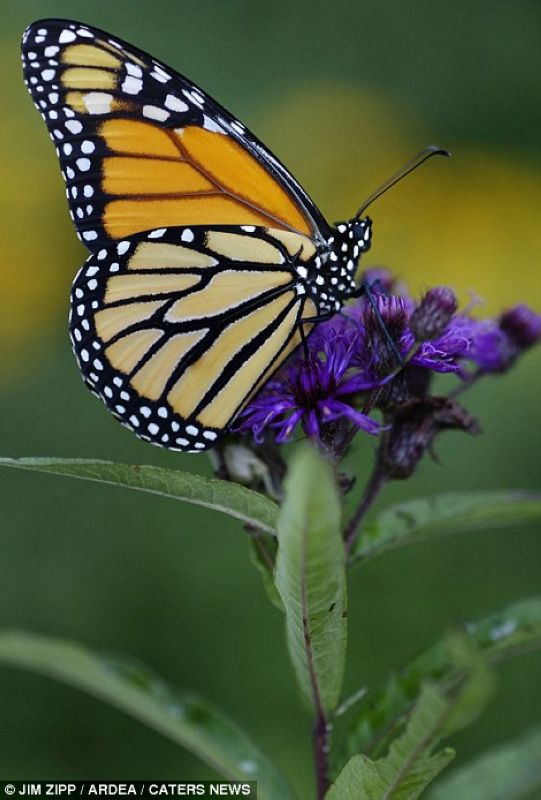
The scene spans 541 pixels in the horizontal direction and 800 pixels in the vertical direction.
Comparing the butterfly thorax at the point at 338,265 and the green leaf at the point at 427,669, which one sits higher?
the butterfly thorax at the point at 338,265

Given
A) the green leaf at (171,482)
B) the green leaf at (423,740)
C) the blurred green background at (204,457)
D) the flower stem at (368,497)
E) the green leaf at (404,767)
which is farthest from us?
the blurred green background at (204,457)

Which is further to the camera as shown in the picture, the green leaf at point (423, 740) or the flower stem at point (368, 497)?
the flower stem at point (368, 497)

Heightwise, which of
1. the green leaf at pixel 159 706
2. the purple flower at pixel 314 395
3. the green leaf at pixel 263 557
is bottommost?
the green leaf at pixel 159 706

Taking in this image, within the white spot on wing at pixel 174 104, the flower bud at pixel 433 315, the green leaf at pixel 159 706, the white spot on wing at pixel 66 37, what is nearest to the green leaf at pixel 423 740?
the green leaf at pixel 159 706

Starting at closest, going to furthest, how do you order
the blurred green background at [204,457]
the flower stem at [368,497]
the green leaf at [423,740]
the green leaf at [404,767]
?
the green leaf at [423,740] → the green leaf at [404,767] → the flower stem at [368,497] → the blurred green background at [204,457]

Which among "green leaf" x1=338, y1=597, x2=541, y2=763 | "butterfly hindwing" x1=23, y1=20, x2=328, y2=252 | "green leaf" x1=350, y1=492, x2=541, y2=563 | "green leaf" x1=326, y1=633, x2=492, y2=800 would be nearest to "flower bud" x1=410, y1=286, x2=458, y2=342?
"green leaf" x1=350, y1=492, x2=541, y2=563

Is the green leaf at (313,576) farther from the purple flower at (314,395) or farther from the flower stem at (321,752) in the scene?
the purple flower at (314,395)

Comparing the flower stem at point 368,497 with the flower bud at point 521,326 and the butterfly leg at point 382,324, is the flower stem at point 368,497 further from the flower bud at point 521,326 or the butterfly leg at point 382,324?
the flower bud at point 521,326
